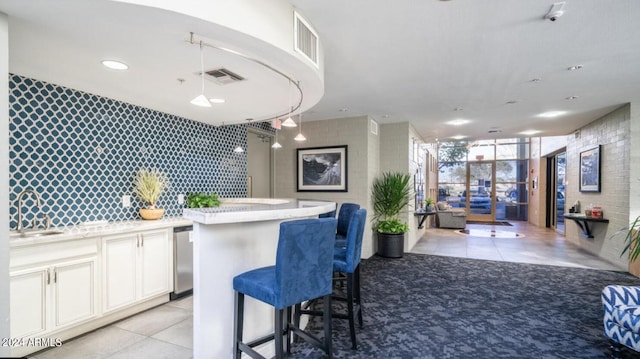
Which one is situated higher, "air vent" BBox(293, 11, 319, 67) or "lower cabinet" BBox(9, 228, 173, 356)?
"air vent" BBox(293, 11, 319, 67)

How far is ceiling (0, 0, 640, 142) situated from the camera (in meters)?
1.96

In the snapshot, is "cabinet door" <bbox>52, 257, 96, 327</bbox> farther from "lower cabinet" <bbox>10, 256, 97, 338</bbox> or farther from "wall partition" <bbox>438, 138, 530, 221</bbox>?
"wall partition" <bbox>438, 138, 530, 221</bbox>

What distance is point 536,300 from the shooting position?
11.9ft

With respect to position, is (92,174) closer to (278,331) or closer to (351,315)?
(278,331)

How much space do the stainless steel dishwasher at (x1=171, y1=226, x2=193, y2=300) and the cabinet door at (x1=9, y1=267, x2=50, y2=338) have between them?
3.99ft

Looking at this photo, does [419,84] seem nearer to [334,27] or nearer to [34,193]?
[334,27]

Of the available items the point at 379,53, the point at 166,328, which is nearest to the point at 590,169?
the point at 379,53

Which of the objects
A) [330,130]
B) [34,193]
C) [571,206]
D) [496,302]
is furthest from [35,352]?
[571,206]

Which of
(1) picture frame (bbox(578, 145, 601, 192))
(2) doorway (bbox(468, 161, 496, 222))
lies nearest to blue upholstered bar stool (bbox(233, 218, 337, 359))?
(1) picture frame (bbox(578, 145, 601, 192))

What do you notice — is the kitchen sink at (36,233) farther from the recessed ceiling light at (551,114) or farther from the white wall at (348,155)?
the recessed ceiling light at (551,114)

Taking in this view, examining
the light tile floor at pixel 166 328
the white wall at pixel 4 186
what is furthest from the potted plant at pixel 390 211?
the white wall at pixel 4 186

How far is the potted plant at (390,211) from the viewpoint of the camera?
227 inches

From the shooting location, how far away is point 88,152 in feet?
10.7

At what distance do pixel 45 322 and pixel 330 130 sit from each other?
482 cm
